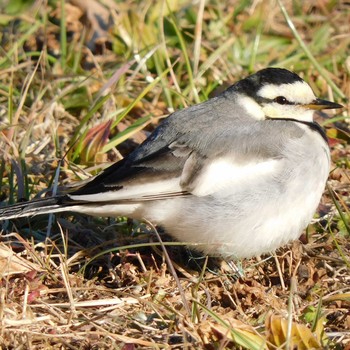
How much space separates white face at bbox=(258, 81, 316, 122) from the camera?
5.56 metres

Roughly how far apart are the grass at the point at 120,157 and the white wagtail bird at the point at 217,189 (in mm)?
237

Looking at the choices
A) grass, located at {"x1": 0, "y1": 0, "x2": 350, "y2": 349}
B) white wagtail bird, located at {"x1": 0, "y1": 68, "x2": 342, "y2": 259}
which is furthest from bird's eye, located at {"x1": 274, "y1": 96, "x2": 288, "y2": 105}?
grass, located at {"x1": 0, "y1": 0, "x2": 350, "y2": 349}

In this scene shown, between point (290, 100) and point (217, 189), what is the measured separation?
0.95m

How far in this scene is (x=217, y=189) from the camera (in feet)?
16.7

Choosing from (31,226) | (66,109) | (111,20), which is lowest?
(31,226)

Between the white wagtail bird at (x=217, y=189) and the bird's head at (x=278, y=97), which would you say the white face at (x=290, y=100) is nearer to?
the bird's head at (x=278, y=97)

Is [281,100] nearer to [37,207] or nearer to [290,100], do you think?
[290,100]

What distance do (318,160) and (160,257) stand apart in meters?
1.23

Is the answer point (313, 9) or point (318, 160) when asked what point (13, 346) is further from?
point (313, 9)

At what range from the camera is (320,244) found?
5.65 metres

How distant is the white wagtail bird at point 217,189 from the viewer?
5066 mm

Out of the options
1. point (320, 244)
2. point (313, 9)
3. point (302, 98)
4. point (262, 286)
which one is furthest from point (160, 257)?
point (313, 9)

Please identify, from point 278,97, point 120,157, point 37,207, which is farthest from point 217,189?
point 120,157

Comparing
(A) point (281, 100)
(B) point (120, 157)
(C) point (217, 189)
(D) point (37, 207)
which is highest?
(A) point (281, 100)
